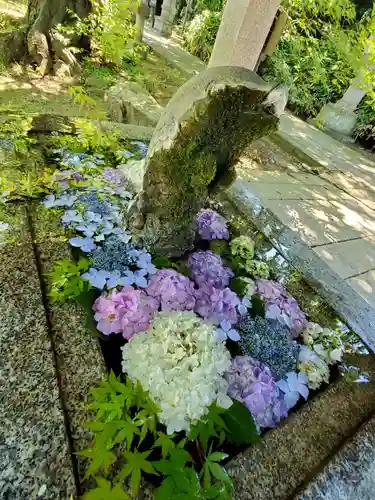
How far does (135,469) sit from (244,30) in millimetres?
4053

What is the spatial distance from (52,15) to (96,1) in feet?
2.28

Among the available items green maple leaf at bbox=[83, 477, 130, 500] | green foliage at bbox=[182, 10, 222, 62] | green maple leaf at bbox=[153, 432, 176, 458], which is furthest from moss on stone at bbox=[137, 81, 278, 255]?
green foliage at bbox=[182, 10, 222, 62]

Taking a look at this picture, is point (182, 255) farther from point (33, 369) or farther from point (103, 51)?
point (103, 51)

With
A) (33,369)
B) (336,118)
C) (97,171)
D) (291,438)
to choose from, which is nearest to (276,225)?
(97,171)

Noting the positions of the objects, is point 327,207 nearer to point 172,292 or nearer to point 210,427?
point 172,292

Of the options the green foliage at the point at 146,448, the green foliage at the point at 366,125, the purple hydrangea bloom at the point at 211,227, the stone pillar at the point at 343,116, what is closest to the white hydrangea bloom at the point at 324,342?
the green foliage at the point at 146,448

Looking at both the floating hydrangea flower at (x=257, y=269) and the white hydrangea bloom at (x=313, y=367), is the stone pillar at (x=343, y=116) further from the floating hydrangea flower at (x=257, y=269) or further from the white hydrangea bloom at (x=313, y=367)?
the white hydrangea bloom at (x=313, y=367)

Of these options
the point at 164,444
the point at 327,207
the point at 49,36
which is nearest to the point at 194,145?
the point at 164,444

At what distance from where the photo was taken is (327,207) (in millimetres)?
4160

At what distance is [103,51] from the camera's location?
5.42 meters

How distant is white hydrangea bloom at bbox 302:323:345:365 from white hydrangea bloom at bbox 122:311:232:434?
661mm

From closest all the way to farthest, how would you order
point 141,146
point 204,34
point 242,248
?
1. point 242,248
2. point 141,146
3. point 204,34

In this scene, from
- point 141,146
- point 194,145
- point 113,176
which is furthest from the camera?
point 141,146

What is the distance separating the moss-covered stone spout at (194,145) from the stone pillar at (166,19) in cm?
1208
